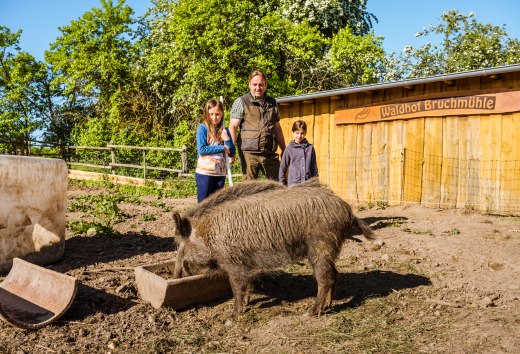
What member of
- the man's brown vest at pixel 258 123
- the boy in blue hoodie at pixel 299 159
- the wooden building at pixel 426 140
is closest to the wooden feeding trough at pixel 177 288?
the boy in blue hoodie at pixel 299 159

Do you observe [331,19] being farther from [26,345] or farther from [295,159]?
[26,345]

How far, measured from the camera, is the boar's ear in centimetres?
436

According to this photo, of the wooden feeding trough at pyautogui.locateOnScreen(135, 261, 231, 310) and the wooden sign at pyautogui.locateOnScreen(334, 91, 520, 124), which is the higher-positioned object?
the wooden sign at pyautogui.locateOnScreen(334, 91, 520, 124)

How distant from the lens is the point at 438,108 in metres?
10.7

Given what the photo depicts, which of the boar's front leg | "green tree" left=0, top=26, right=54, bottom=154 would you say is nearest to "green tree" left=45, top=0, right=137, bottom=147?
"green tree" left=0, top=26, right=54, bottom=154

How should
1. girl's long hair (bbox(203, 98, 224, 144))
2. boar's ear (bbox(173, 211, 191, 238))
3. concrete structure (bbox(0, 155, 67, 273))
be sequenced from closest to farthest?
boar's ear (bbox(173, 211, 191, 238))
concrete structure (bbox(0, 155, 67, 273))
girl's long hair (bbox(203, 98, 224, 144))

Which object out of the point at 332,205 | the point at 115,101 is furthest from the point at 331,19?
Answer: the point at 332,205

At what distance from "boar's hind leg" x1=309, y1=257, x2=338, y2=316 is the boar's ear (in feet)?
3.86

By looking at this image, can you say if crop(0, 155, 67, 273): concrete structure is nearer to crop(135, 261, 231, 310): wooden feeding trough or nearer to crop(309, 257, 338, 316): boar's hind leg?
crop(135, 261, 231, 310): wooden feeding trough

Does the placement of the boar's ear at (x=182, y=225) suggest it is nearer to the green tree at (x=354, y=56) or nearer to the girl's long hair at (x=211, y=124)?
the girl's long hair at (x=211, y=124)

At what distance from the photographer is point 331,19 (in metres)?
24.9

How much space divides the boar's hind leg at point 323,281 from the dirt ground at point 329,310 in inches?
4.2

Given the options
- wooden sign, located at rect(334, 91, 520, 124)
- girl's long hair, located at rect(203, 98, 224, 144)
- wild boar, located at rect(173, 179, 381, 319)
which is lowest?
wild boar, located at rect(173, 179, 381, 319)

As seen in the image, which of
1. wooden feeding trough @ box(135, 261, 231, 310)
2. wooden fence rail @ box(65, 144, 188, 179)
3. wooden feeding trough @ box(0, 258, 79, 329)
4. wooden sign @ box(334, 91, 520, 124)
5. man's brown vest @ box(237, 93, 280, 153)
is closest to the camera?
wooden feeding trough @ box(0, 258, 79, 329)
